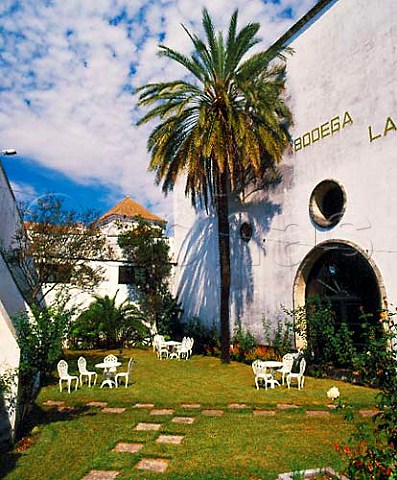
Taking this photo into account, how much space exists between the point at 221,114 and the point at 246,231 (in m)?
4.68

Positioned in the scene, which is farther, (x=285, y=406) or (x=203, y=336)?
(x=203, y=336)

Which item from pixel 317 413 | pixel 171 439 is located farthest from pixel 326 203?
pixel 171 439

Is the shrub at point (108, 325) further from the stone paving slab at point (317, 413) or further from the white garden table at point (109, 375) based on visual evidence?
the stone paving slab at point (317, 413)

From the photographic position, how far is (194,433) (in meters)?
5.95

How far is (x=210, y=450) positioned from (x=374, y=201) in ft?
24.6

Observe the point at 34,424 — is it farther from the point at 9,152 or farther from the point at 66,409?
the point at 9,152

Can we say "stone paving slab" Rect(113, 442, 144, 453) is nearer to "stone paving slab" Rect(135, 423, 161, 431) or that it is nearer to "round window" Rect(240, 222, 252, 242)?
"stone paving slab" Rect(135, 423, 161, 431)

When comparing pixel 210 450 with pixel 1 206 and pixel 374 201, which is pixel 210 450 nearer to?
pixel 1 206

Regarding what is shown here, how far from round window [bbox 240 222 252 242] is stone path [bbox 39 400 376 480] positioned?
8295mm

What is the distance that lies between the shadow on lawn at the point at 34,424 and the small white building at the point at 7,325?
0.26 metres

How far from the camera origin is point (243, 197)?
1559 cm

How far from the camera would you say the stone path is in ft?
15.3

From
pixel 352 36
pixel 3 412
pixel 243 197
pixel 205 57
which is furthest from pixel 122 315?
pixel 352 36

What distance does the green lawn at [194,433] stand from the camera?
4.64m
